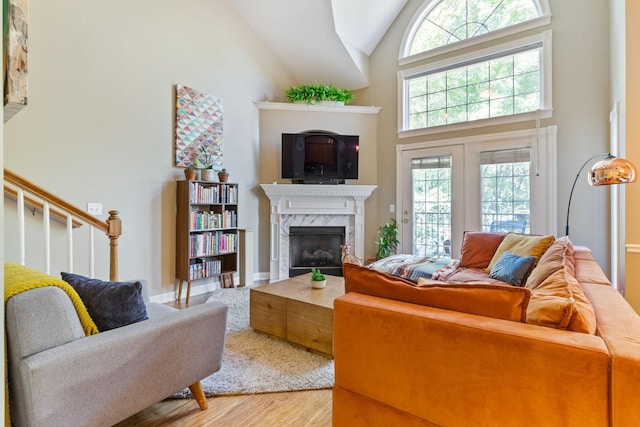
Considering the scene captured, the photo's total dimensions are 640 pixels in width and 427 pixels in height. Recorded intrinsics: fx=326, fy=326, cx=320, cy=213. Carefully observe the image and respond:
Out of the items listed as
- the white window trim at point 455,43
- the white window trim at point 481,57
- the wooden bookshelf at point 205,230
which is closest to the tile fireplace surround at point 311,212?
the wooden bookshelf at point 205,230

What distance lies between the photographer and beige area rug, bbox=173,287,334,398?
6.63 feet

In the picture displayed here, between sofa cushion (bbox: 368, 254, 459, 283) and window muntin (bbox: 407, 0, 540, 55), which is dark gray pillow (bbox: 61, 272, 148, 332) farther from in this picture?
window muntin (bbox: 407, 0, 540, 55)

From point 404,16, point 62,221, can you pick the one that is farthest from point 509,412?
point 404,16

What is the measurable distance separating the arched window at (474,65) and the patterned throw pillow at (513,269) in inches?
89.5

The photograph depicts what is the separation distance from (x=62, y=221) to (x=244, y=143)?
2.49m

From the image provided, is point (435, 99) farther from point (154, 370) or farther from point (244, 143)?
point (154, 370)

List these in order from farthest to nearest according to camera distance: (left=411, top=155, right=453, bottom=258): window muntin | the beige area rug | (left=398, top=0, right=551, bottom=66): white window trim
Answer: (left=411, top=155, right=453, bottom=258): window muntin
(left=398, top=0, right=551, bottom=66): white window trim
the beige area rug

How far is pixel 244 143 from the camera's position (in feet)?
15.9

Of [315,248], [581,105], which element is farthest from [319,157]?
[581,105]

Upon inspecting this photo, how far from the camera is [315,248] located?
17.5 feet

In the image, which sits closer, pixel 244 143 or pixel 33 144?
pixel 33 144

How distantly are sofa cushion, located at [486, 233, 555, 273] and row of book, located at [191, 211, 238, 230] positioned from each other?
10.2 ft

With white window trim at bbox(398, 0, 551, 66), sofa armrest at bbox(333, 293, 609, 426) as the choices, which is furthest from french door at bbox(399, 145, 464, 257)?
sofa armrest at bbox(333, 293, 609, 426)

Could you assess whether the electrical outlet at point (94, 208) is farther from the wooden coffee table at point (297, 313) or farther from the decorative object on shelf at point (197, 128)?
the wooden coffee table at point (297, 313)
